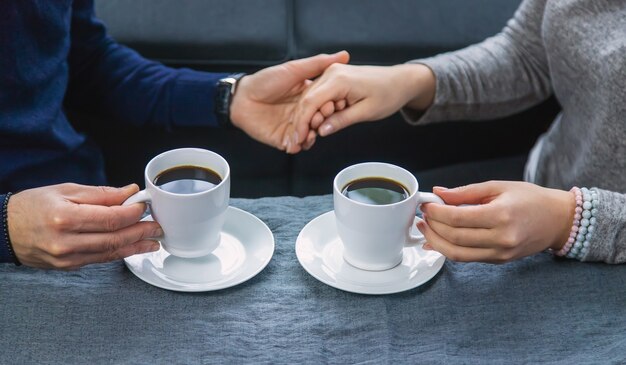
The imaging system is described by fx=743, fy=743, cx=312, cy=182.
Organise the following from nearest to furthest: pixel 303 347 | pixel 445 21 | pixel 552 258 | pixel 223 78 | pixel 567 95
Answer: pixel 303 347, pixel 552 258, pixel 567 95, pixel 223 78, pixel 445 21

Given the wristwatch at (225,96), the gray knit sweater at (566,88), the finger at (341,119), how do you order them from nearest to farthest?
the gray knit sweater at (566,88), the finger at (341,119), the wristwatch at (225,96)

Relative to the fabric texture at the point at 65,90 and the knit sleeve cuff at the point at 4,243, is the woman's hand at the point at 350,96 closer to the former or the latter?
the fabric texture at the point at 65,90

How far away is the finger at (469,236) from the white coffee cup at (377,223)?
40mm

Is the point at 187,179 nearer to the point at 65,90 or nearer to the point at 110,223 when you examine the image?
the point at 110,223

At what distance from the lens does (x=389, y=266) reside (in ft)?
2.91

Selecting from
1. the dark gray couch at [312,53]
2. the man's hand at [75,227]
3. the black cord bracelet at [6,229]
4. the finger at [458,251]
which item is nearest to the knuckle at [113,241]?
the man's hand at [75,227]

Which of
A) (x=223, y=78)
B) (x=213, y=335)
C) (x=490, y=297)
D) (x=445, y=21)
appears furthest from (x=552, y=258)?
(x=445, y=21)

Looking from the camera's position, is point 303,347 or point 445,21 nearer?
point 303,347

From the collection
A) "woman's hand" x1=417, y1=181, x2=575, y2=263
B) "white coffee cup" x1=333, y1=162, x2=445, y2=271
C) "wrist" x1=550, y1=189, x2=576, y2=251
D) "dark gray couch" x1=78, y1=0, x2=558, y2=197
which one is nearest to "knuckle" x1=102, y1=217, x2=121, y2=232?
"white coffee cup" x1=333, y1=162, x2=445, y2=271

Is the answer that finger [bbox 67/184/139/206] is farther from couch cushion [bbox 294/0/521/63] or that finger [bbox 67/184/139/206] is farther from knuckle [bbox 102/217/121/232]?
couch cushion [bbox 294/0/521/63]

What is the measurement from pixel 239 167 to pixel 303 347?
811 millimetres

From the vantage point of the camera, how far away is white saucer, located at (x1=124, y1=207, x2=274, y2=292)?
85 cm

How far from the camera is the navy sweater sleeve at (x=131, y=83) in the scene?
1.24 meters

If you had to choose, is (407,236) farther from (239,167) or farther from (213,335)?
(239,167)
